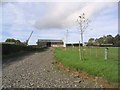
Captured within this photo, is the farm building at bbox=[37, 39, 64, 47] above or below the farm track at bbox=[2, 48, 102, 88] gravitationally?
above

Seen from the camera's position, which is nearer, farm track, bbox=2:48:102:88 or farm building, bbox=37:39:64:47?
farm track, bbox=2:48:102:88

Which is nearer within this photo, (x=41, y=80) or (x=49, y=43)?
(x=41, y=80)

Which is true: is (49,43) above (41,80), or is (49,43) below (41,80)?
above

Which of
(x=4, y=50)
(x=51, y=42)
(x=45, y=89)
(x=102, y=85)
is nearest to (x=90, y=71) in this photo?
(x=102, y=85)

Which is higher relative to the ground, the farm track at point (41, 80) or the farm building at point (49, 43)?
the farm building at point (49, 43)

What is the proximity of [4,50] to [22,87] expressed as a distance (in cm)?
3137

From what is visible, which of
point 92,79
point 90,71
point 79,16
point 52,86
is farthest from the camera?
point 79,16

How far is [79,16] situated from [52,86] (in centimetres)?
1685

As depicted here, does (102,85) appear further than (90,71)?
No

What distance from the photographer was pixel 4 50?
44.1 m

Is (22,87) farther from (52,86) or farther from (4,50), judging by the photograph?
(4,50)

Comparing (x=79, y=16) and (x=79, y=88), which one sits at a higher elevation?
(x=79, y=16)

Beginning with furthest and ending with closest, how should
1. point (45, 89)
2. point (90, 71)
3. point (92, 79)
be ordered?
point (90, 71)
point (92, 79)
point (45, 89)

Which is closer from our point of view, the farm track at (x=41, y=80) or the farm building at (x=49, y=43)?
the farm track at (x=41, y=80)
